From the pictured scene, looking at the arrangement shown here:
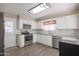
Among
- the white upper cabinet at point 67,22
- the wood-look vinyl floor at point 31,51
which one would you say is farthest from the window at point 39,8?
the wood-look vinyl floor at point 31,51

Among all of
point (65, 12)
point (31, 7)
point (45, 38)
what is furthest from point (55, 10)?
point (45, 38)

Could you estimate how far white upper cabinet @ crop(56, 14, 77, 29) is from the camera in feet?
3.50

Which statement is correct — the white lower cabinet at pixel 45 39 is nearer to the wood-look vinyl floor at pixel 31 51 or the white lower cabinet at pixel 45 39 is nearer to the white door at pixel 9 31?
the wood-look vinyl floor at pixel 31 51

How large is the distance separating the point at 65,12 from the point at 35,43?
85 cm

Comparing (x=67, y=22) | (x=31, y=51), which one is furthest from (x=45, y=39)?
(x=67, y=22)

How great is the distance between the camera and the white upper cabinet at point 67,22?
1067 millimetres

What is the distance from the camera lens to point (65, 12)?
97cm

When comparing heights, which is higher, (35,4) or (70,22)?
(35,4)

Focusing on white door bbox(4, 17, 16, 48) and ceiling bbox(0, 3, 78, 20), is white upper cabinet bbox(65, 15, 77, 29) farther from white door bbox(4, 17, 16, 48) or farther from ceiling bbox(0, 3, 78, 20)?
white door bbox(4, 17, 16, 48)

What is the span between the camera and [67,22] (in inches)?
45.7

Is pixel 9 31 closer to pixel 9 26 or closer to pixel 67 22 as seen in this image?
pixel 9 26

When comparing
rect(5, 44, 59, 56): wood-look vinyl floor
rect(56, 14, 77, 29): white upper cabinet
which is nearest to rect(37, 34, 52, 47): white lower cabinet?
rect(5, 44, 59, 56): wood-look vinyl floor

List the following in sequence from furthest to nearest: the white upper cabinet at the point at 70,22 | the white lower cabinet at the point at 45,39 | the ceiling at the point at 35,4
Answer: the white lower cabinet at the point at 45,39
the white upper cabinet at the point at 70,22
the ceiling at the point at 35,4

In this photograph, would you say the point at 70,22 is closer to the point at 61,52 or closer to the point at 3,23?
the point at 61,52
